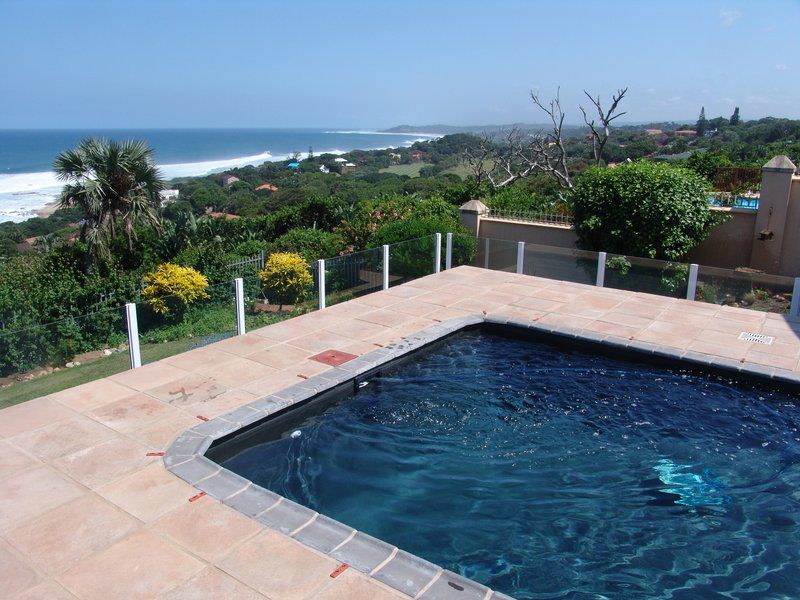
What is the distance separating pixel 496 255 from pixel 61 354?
913cm

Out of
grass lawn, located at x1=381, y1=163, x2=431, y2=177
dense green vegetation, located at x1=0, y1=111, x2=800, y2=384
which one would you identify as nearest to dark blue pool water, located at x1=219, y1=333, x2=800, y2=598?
dense green vegetation, located at x1=0, y1=111, x2=800, y2=384

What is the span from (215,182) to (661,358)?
69.6m

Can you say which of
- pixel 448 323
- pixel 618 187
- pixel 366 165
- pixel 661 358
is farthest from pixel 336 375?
pixel 366 165

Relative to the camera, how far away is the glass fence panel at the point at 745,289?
10414 mm

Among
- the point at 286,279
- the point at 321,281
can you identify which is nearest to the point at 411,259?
the point at 321,281

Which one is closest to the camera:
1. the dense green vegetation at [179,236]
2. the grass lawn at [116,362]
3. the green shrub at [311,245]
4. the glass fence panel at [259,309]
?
the grass lawn at [116,362]

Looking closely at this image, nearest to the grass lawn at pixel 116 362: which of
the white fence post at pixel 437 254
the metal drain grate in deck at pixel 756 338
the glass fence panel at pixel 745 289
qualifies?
the white fence post at pixel 437 254

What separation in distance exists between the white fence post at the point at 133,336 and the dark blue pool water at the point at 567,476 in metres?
2.61

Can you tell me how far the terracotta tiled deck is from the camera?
3.97m

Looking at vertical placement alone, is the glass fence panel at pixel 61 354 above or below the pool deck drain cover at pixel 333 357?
above

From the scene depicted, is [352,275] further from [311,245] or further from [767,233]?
[767,233]

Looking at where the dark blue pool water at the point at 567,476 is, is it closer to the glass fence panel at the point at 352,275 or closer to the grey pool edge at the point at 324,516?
the grey pool edge at the point at 324,516

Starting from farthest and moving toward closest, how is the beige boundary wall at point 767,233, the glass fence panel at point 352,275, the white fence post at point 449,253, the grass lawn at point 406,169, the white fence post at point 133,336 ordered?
the grass lawn at point 406,169 → the white fence post at point 449,253 → the beige boundary wall at point 767,233 → the glass fence panel at point 352,275 → the white fence post at point 133,336

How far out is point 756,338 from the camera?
9.34 metres
